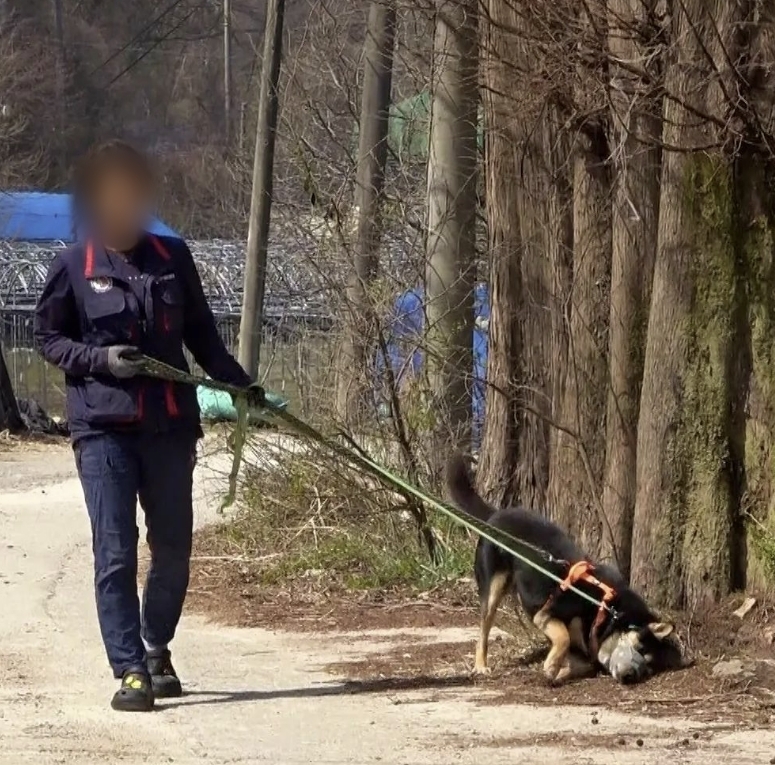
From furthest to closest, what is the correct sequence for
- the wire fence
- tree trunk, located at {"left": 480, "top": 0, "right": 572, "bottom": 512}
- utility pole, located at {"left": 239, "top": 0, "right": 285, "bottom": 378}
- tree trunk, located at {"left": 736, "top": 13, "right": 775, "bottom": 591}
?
utility pole, located at {"left": 239, "top": 0, "right": 285, "bottom": 378}
the wire fence
tree trunk, located at {"left": 480, "top": 0, "right": 572, "bottom": 512}
tree trunk, located at {"left": 736, "top": 13, "right": 775, "bottom": 591}

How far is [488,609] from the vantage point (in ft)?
22.5

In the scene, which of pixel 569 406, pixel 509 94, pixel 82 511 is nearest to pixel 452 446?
pixel 569 406

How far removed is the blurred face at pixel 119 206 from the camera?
20.7ft

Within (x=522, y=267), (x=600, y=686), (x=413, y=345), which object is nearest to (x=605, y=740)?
(x=600, y=686)

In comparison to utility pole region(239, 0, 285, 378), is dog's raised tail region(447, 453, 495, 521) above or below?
below

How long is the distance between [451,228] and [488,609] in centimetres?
358

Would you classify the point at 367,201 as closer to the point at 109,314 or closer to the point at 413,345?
the point at 413,345

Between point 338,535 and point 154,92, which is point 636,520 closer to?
point 338,535

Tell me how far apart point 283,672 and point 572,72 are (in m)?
3.05

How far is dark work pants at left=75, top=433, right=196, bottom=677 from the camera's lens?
6.17m

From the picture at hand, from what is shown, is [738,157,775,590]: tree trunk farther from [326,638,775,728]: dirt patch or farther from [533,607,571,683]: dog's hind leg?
[533,607,571,683]: dog's hind leg

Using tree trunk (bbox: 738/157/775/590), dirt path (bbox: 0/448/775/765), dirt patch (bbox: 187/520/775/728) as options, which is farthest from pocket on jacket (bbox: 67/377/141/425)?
tree trunk (bbox: 738/157/775/590)

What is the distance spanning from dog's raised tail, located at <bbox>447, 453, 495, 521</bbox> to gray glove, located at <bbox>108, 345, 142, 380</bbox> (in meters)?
1.92

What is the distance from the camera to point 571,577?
656 centimetres
